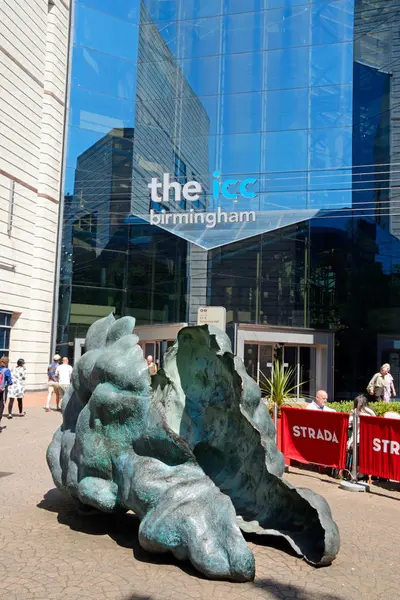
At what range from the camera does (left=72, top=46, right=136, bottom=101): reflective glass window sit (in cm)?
2508

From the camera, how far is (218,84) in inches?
961

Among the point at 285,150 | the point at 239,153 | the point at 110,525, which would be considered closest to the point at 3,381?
the point at 110,525

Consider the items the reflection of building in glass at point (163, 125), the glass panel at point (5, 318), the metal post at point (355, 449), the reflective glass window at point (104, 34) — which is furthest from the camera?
the reflective glass window at point (104, 34)

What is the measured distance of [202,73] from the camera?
24719mm

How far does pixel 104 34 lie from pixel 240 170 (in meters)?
9.06

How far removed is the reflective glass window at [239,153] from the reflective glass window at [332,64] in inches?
139

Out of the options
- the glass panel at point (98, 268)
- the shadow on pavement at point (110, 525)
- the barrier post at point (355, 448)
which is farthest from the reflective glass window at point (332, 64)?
the shadow on pavement at point (110, 525)

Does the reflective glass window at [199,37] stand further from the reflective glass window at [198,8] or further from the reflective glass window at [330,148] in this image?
the reflective glass window at [330,148]

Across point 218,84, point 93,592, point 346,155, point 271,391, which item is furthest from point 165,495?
point 218,84

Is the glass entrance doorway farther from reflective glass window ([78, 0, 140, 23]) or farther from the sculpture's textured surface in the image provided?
reflective glass window ([78, 0, 140, 23])

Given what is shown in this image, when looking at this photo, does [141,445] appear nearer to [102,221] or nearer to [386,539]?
[386,539]

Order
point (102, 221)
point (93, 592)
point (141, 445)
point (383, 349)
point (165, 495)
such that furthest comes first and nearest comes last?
point (102, 221) → point (383, 349) → point (141, 445) → point (165, 495) → point (93, 592)

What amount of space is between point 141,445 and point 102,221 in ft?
65.7

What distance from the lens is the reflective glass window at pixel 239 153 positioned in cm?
2361
